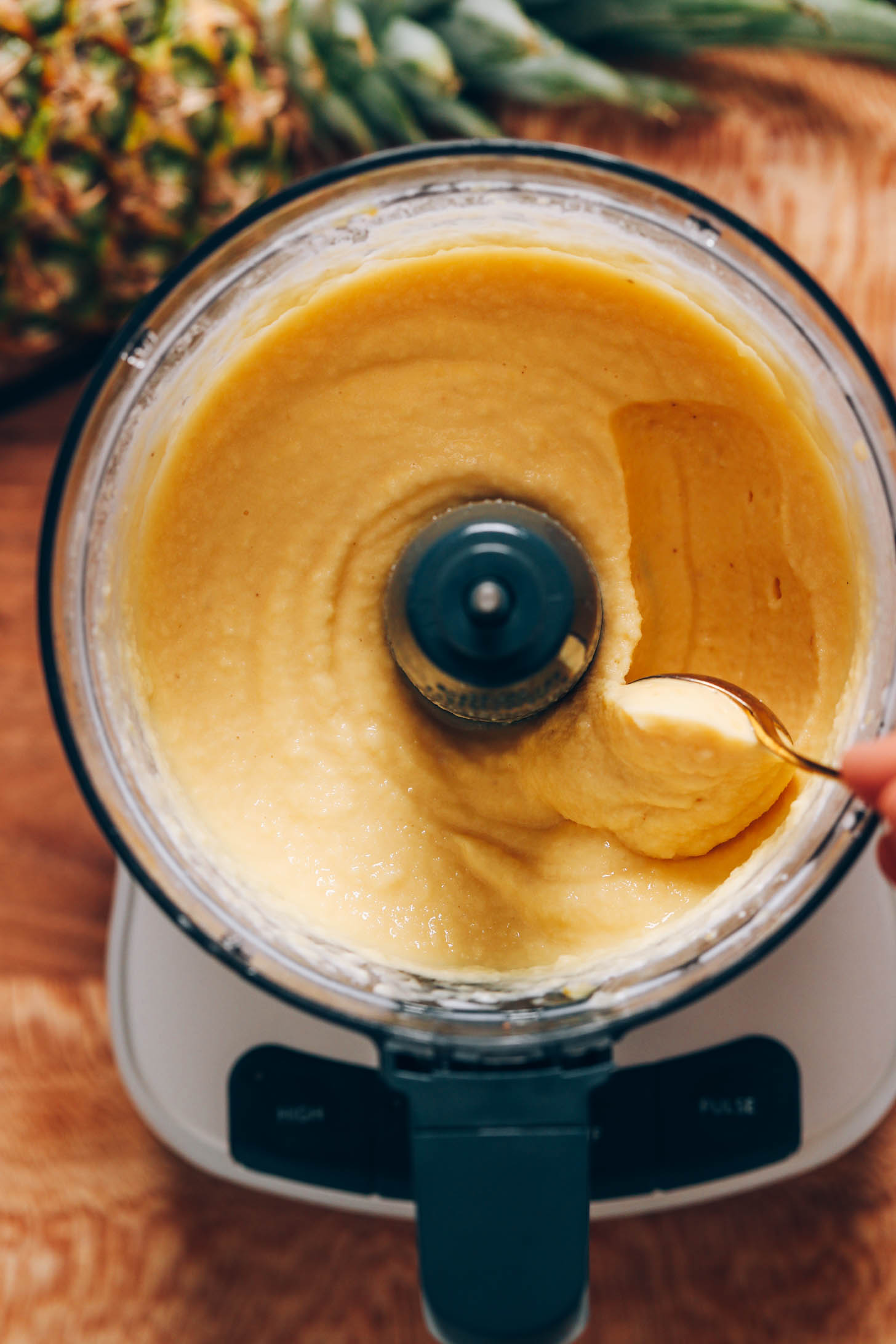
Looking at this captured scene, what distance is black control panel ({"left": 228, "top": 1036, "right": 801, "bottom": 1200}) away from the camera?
0.77 metres

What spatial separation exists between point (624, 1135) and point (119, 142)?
778 mm

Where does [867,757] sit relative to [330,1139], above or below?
above

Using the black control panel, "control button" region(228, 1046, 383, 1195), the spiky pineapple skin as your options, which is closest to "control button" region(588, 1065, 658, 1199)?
the black control panel

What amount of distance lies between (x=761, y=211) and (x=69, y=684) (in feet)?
2.04

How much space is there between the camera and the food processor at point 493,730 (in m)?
0.58

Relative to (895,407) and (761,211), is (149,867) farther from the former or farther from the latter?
(761,211)

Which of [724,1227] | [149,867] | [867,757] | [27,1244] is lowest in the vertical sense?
[27,1244]

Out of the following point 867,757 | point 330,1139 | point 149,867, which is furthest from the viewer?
point 330,1139

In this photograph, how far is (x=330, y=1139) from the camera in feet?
2.60

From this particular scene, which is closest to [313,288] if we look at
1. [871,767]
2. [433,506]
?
[433,506]

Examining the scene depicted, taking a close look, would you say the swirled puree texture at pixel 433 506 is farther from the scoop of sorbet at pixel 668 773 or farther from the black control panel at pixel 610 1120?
the black control panel at pixel 610 1120

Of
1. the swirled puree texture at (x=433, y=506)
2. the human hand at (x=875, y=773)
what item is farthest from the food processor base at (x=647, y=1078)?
the human hand at (x=875, y=773)

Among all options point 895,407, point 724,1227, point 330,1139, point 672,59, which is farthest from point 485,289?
point 724,1227

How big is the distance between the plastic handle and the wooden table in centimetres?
29
